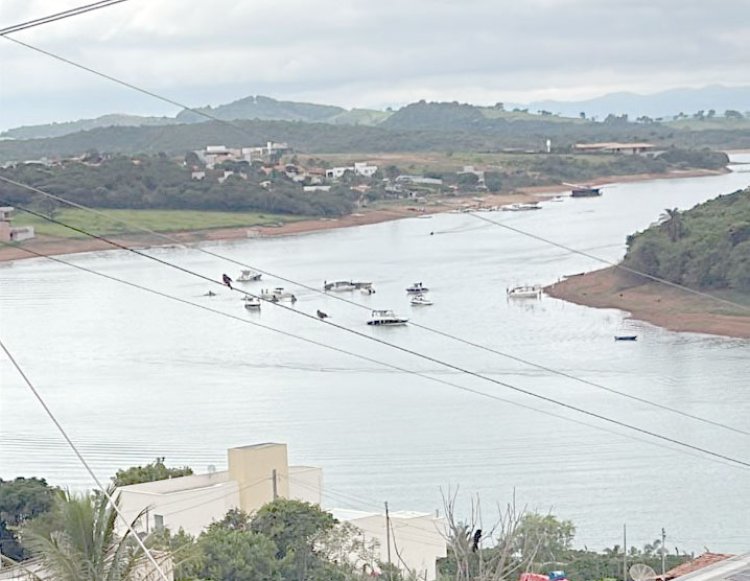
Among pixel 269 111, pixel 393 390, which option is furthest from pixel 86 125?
pixel 393 390

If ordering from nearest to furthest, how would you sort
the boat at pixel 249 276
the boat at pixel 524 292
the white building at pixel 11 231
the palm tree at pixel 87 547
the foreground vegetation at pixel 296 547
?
the palm tree at pixel 87 547
the foreground vegetation at pixel 296 547
the white building at pixel 11 231
the boat at pixel 524 292
the boat at pixel 249 276

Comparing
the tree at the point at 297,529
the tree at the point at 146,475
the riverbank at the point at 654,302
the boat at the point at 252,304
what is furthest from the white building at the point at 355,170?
the tree at the point at 297,529

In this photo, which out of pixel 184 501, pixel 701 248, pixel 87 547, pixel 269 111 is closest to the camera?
pixel 87 547

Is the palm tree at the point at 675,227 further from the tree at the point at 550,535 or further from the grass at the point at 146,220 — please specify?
the tree at the point at 550,535

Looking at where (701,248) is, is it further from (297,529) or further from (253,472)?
(297,529)

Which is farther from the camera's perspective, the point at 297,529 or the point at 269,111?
the point at 269,111
